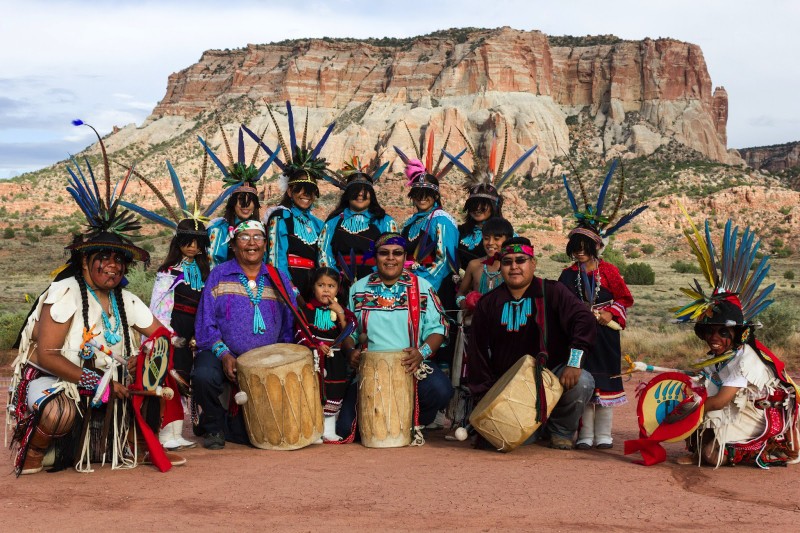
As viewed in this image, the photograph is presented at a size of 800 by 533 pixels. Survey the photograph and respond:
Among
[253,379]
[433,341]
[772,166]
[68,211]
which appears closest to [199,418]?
[253,379]

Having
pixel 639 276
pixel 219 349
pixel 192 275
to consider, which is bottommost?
pixel 639 276

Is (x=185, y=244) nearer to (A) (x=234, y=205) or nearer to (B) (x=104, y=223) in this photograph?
(A) (x=234, y=205)

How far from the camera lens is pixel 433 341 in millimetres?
6727

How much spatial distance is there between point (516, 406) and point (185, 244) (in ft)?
10.1

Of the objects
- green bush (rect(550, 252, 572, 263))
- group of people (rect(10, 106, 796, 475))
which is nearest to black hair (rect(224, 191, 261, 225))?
group of people (rect(10, 106, 796, 475))

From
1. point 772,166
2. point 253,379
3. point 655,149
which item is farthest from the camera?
point 772,166

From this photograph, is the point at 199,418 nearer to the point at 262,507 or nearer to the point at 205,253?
the point at 205,253

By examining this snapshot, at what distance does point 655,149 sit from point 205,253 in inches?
3044

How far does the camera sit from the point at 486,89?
87000 mm

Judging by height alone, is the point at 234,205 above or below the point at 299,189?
below

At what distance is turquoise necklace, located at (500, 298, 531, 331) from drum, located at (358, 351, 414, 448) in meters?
0.81

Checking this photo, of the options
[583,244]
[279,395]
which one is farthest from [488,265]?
[279,395]

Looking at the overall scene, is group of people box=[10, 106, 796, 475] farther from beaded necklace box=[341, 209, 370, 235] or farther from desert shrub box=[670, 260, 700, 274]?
desert shrub box=[670, 260, 700, 274]

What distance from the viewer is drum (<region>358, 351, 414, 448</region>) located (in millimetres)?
6527
